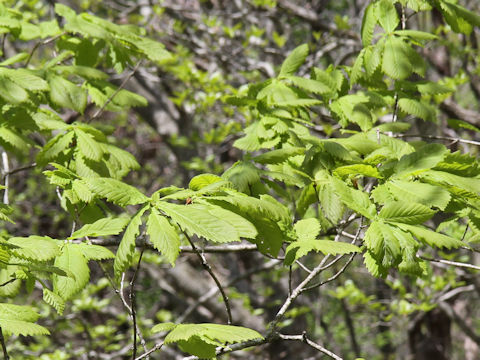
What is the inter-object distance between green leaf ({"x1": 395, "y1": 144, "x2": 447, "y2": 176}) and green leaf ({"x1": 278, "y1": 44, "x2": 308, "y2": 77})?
0.79 m

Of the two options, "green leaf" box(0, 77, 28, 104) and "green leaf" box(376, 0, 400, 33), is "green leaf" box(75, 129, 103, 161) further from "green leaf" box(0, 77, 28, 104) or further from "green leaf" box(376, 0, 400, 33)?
"green leaf" box(376, 0, 400, 33)

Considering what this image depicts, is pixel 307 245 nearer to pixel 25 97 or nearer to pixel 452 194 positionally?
pixel 452 194

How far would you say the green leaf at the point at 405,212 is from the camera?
1.35 meters

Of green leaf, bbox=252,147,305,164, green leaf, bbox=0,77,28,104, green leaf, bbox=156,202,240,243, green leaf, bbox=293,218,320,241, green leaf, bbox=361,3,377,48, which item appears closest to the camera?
green leaf, bbox=156,202,240,243

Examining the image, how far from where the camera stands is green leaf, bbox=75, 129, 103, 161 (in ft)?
6.03

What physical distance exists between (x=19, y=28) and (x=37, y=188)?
19.2 feet

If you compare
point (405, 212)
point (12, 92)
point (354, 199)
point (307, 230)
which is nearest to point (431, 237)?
point (405, 212)

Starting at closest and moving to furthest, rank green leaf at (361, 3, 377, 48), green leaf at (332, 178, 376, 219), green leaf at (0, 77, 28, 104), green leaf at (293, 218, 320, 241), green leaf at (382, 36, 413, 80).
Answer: green leaf at (332, 178, 376, 219) → green leaf at (293, 218, 320, 241) → green leaf at (0, 77, 28, 104) → green leaf at (382, 36, 413, 80) → green leaf at (361, 3, 377, 48)

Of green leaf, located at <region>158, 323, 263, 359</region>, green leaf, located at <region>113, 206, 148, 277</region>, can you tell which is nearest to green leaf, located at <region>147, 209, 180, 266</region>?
green leaf, located at <region>113, 206, 148, 277</region>

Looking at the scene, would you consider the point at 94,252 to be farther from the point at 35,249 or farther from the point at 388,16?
the point at 388,16

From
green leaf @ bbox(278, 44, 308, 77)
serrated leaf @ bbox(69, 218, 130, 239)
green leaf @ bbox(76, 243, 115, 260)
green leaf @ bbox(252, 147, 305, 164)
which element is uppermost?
green leaf @ bbox(278, 44, 308, 77)

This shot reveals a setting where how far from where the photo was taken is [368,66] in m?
2.07

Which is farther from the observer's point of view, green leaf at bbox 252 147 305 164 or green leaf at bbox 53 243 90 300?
green leaf at bbox 252 147 305 164

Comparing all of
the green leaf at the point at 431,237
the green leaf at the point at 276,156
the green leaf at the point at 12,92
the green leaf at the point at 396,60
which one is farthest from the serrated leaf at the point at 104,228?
the green leaf at the point at 396,60
